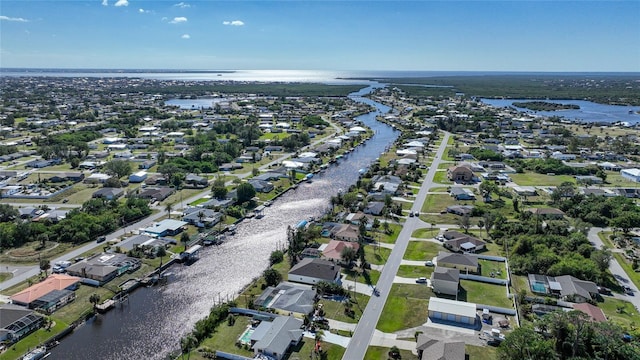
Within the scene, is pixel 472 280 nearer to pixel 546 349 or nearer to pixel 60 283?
pixel 546 349

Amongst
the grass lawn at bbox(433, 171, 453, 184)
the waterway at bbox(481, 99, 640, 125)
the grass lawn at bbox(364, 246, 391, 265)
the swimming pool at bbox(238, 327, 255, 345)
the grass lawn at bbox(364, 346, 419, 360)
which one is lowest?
the swimming pool at bbox(238, 327, 255, 345)

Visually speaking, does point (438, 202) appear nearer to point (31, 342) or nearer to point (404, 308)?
point (404, 308)

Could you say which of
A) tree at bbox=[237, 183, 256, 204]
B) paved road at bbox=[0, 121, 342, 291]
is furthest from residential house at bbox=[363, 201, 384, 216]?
paved road at bbox=[0, 121, 342, 291]

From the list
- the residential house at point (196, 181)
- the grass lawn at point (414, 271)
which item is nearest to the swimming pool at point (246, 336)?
the grass lawn at point (414, 271)

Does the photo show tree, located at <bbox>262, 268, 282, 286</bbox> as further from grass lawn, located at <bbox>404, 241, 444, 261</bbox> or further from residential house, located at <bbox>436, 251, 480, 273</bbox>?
residential house, located at <bbox>436, 251, 480, 273</bbox>

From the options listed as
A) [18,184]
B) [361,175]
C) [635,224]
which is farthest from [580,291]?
[18,184]

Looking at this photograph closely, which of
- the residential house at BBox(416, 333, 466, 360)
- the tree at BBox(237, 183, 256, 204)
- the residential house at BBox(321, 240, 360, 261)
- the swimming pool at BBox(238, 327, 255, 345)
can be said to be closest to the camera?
the residential house at BBox(416, 333, 466, 360)

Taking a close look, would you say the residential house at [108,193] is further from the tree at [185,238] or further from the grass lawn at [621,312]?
the grass lawn at [621,312]
